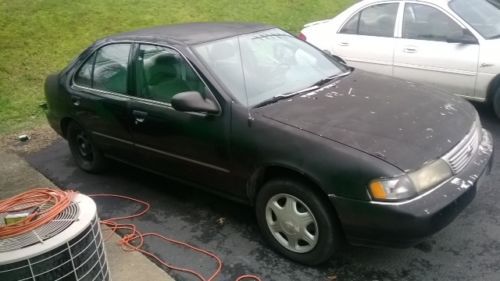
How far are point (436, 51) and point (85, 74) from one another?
388 cm

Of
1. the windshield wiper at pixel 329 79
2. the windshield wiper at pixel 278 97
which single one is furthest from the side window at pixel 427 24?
the windshield wiper at pixel 278 97

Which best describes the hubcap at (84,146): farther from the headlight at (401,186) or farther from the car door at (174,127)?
the headlight at (401,186)

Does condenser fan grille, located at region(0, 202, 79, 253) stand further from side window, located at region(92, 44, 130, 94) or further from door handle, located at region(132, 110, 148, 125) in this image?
side window, located at region(92, 44, 130, 94)

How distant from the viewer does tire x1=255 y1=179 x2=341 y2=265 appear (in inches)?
124

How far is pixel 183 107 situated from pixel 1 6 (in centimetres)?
797

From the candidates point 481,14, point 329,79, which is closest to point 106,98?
point 329,79

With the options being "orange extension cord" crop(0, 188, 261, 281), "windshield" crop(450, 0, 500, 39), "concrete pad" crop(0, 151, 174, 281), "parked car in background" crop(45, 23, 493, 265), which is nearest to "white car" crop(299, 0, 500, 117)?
"windshield" crop(450, 0, 500, 39)

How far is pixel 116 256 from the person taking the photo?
3682mm

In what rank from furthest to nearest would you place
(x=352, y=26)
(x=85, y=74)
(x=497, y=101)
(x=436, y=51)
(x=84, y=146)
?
(x=352, y=26) < (x=436, y=51) < (x=497, y=101) < (x=84, y=146) < (x=85, y=74)

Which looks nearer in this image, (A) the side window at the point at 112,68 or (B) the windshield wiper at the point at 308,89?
(B) the windshield wiper at the point at 308,89

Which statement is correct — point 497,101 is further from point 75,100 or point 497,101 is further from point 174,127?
point 75,100

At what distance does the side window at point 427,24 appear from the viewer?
18.4ft

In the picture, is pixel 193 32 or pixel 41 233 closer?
pixel 41 233

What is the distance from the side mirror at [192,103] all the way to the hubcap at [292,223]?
801mm
